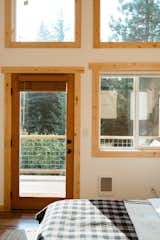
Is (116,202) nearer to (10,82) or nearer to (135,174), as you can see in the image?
(135,174)

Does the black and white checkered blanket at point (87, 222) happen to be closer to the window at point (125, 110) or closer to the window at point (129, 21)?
the window at point (125, 110)

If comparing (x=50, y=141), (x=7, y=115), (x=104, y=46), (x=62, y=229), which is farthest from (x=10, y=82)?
(x=62, y=229)

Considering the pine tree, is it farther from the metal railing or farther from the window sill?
the window sill

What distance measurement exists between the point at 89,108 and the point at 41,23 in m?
1.56

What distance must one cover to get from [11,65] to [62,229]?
303 cm

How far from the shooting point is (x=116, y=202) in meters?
2.62

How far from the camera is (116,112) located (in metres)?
4.43

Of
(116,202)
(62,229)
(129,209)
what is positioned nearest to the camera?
(62,229)

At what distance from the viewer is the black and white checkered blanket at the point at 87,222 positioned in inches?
73.0

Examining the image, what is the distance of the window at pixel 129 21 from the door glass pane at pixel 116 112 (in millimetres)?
647

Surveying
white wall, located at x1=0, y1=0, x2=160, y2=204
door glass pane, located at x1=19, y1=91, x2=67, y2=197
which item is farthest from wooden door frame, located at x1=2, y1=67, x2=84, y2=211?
door glass pane, located at x1=19, y1=91, x2=67, y2=197

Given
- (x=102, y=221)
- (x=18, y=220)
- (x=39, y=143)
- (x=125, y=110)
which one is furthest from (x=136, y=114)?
(x=102, y=221)

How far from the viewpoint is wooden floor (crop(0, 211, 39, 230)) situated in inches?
145

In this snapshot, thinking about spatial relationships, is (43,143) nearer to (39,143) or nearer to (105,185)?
(39,143)
